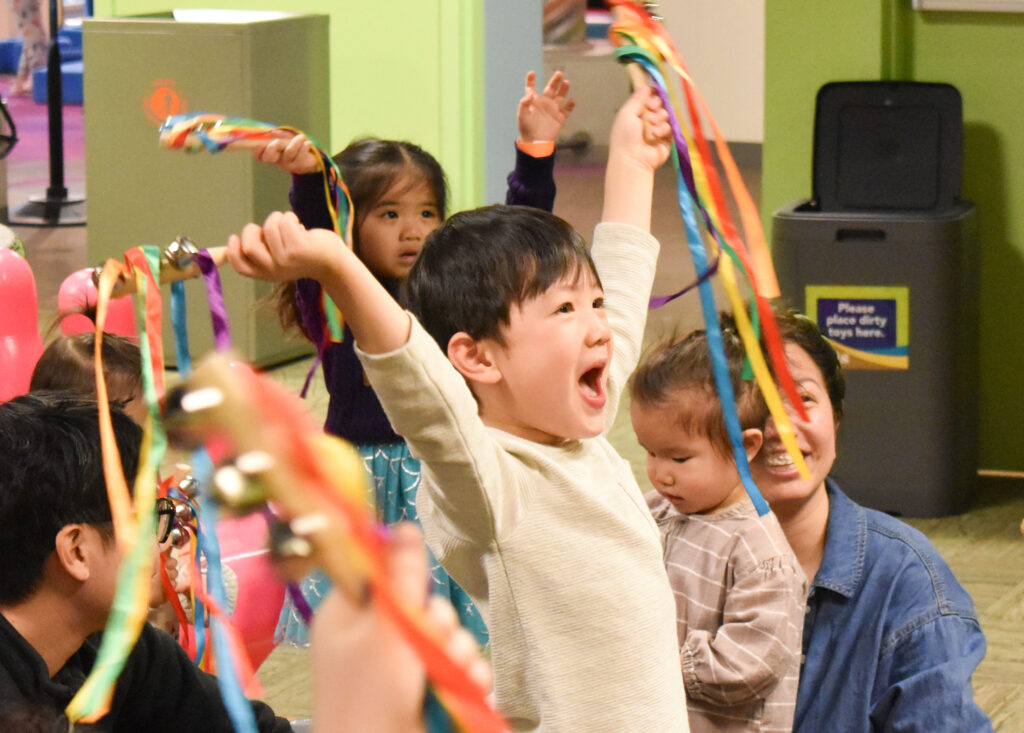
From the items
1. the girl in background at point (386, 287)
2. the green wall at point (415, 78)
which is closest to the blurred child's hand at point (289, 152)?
the girl in background at point (386, 287)

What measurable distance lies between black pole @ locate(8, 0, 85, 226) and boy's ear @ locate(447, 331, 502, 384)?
6770 mm

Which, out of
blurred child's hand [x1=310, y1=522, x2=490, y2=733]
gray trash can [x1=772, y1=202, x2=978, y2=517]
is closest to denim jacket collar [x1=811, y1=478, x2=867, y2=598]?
blurred child's hand [x1=310, y1=522, x2=490, y2=733]

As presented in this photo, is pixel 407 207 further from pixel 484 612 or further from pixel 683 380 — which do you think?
pixel 484 612

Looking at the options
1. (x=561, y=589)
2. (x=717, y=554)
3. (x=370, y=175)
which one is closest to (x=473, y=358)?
(x=561, y=589)

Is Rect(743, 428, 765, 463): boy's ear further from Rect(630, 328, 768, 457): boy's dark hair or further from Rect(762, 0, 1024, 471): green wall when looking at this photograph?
Rect(762, 0, 1024, 471): green wall

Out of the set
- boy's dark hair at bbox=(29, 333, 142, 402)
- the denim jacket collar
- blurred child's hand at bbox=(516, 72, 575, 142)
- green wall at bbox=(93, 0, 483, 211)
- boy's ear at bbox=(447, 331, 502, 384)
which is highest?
green wall at bbox=(93, 0, 483, 211)

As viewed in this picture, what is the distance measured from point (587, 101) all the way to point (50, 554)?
9.40 m

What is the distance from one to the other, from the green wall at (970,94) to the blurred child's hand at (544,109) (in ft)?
7.38

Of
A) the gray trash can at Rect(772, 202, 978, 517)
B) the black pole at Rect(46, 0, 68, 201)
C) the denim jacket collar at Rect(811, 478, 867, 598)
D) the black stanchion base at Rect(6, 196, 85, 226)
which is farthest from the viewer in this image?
the black stanchion base at Rect(6, 196, 85, 226)

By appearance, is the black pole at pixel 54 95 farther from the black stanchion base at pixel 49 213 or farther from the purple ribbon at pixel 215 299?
the purple ribbon at pixel 215 299

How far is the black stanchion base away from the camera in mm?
7859

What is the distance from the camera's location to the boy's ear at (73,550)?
1.45m

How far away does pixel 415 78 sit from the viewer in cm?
534

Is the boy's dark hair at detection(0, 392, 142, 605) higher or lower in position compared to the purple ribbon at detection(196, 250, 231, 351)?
lower
